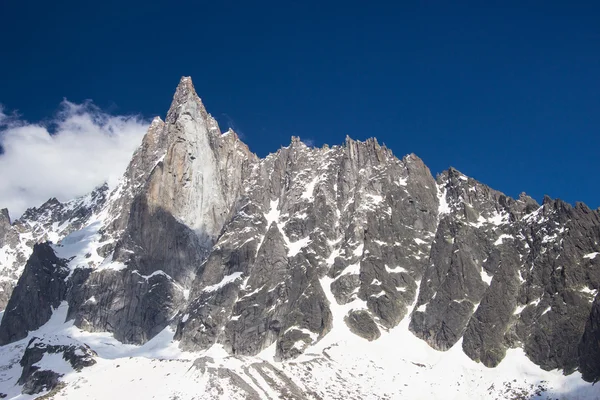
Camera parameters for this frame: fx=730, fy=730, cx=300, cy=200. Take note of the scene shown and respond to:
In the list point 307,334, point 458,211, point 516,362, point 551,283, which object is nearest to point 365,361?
point 307,334

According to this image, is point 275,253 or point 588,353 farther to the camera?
point 275,253

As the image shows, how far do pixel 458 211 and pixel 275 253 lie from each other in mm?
49463

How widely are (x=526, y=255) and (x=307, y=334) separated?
53151 mm

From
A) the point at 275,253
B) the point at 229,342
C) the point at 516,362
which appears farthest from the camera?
the point at 275,253

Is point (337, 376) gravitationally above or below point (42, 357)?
below

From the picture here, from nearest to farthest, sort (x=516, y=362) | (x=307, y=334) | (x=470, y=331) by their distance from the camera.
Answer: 1. (x=516, y=362)
2. (x=470, y=331)
3. (x=307, y=334)

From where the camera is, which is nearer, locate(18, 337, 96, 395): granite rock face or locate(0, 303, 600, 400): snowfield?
locate(0, 303, 600, 400): snowfield

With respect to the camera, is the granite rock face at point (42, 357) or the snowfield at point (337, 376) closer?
the snowfield at point (337, 376)

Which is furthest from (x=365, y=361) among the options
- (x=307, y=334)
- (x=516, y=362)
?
(x=516, y=362)

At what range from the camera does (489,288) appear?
16075cm

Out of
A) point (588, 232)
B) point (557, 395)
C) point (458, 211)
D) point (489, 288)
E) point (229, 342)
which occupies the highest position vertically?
point (458, 211)

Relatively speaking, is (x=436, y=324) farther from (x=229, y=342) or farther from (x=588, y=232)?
(x=229, y=342)

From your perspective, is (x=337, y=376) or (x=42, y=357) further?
(x=42, y=357)

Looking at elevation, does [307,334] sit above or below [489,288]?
below
